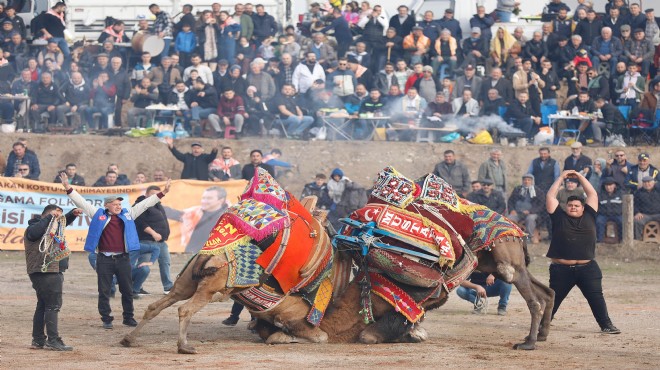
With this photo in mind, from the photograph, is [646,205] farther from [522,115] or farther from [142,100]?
[142,100]

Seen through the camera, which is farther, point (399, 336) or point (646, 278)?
point (646, 278)

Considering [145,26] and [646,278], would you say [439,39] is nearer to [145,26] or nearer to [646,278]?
[145,26]

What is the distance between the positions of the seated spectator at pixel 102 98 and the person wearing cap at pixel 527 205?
934 centimetres

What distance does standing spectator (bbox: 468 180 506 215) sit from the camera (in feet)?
70.2

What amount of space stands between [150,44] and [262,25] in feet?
8.52

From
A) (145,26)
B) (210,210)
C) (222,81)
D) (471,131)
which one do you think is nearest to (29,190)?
(210,210)

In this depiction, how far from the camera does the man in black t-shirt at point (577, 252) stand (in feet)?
44.8

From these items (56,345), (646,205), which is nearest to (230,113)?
(646,205)

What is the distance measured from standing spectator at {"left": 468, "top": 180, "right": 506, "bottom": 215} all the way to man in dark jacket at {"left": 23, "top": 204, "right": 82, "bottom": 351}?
10675 mm

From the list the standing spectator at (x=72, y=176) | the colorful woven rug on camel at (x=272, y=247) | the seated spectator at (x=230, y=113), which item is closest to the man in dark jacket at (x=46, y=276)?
the colorful woven rug on camel at (x=272, y=247)

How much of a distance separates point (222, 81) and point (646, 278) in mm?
10237

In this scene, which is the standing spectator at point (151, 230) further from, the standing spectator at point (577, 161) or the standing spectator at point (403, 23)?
the standing spectator at point (403, 23)

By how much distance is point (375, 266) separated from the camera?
497 inches

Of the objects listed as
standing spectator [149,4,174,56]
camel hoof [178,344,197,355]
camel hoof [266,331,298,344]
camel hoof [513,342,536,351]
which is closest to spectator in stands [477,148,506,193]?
standing spectator [149,4,174,56]
